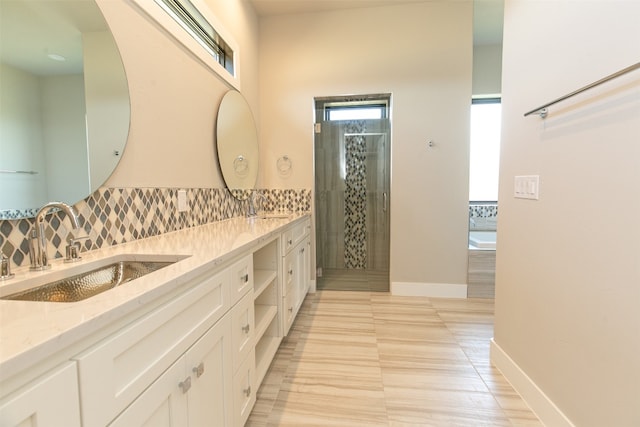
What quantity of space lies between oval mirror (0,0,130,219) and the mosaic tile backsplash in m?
0.05

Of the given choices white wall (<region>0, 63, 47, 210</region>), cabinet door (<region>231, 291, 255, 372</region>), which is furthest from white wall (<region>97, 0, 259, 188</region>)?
cabinet door (<region>231, 291, 255, 372</region>)

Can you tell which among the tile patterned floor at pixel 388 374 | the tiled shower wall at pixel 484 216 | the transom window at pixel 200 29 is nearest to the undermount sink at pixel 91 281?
the tile patterned floor at pixel 388 374

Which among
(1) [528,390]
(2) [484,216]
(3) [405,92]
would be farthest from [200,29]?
(2) [484,216]

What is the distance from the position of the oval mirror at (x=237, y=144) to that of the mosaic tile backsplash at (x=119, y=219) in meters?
0.28

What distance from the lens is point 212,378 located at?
103 cm

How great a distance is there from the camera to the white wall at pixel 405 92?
3004mm

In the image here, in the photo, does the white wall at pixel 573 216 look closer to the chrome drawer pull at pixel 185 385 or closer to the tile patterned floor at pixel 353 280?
the chrome drawer pull at pixel 185 385

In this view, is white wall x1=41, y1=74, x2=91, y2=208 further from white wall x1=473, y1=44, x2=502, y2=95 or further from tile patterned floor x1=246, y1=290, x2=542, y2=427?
white wall x1=473, y1=44, x2=502, y2=95

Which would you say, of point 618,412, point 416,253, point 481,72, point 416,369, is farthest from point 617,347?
point 481,72

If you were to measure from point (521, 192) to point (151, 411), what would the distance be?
1.89 meters

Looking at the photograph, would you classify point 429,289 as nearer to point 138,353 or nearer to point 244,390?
point 244,390

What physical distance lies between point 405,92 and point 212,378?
3.06 meters

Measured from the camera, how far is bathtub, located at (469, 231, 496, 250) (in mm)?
3079

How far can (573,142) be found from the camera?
1.26m
